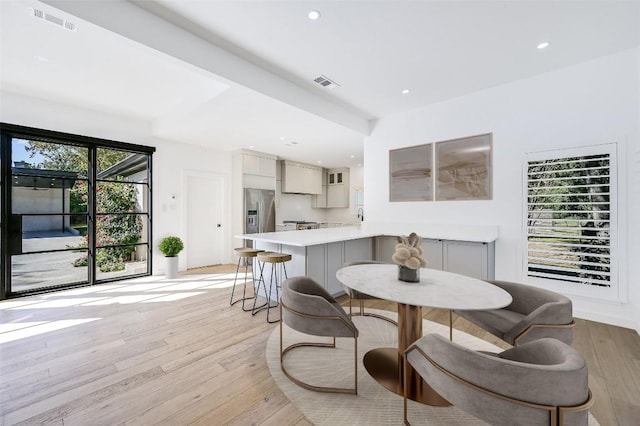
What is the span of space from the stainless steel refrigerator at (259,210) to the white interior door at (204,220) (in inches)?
23.1

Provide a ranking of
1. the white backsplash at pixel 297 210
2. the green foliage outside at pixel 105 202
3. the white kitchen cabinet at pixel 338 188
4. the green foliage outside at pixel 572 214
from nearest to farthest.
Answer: the green foliage outside at pixel 572 214, the green foliage outside at pixel 105 202, the white backsplash at pixel 297 210, the white kitchen cabinet at pixel 338 188

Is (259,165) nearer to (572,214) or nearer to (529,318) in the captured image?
(572,214)

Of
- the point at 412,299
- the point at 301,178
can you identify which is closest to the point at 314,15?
the point at 412,299

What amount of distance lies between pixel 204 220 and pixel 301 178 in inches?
114

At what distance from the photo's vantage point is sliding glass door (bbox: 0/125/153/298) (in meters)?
3.72

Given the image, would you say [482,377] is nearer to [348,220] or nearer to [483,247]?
[483,247]

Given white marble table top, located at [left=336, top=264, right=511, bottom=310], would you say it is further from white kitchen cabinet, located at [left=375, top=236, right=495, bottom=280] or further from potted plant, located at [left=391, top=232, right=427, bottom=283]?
white kitchen cabinet, located at [left=375, top=236, right=495, bottom=280]

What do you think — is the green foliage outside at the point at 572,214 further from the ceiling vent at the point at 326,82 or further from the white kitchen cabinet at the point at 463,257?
the ceiling vent at the point at 326,82

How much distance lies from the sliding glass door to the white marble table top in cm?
454

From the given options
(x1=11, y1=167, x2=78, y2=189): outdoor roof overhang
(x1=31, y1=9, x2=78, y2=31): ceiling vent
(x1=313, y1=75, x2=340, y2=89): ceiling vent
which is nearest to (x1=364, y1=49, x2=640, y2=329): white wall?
(x1=313, y1=75, x2=340, y2=89): ceiling vent

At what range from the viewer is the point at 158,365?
2113 mm

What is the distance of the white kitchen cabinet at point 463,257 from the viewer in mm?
3338

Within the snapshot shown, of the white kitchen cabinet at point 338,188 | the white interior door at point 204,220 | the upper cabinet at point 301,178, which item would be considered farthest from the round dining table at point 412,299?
the white kitchen cabinet at point 338,188

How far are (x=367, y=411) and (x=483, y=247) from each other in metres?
2.56
